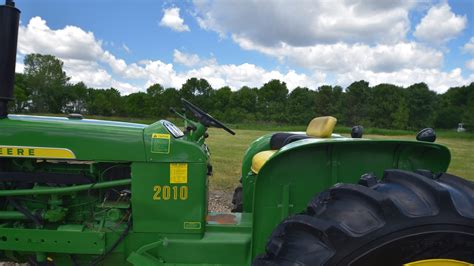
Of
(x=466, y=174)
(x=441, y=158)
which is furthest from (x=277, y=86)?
(x=441, y=158)

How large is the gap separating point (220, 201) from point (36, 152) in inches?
153

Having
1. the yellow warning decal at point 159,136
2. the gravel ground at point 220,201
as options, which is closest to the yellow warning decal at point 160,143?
the yellow warning decal at point 159,136

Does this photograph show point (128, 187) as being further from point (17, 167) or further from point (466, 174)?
point (466, 174)

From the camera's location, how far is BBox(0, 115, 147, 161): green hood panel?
248cm

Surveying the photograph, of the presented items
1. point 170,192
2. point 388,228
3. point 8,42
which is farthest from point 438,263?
point 8,42

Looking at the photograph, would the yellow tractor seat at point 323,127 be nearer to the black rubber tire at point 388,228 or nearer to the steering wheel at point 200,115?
the steering wheel at point 200,115

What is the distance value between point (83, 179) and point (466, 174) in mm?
10368

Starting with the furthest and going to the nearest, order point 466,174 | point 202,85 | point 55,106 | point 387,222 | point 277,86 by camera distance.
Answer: point 277,86 < point 202,85 < point 466,174 < point 55,106 < point 387,222

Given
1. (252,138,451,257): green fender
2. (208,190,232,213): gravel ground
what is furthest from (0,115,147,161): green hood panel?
(208,190,232,213): gravel ground

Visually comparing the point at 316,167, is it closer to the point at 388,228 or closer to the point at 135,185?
the point at 388,228

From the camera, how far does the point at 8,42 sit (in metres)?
2.44

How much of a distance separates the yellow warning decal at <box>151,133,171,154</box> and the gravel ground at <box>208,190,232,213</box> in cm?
312

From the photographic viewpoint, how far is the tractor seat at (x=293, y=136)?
11.2 ft

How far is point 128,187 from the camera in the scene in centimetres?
263
